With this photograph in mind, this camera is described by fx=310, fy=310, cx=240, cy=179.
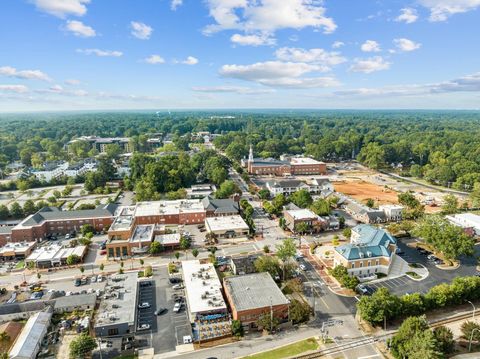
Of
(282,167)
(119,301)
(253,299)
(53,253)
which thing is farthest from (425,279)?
(282,167)

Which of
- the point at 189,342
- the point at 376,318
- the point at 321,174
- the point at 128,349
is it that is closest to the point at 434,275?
the point at 376,318

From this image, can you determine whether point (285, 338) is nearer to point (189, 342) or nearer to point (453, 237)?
point (189, 342)

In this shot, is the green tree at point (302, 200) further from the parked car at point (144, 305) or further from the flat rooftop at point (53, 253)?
the flat rooftop at point (53, 253)

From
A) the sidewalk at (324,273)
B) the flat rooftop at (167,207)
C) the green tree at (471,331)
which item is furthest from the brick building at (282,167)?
the green tree at (471,331)

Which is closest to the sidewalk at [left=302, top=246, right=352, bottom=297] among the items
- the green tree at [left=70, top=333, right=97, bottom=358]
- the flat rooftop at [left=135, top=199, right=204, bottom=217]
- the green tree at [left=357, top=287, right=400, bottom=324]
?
the green tree at [left=357, top=287, right=400, bottom=324]

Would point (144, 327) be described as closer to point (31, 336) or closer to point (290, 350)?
point (31, 336)
